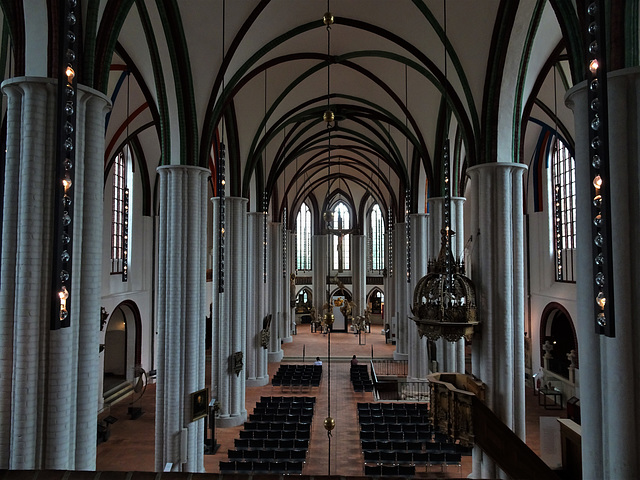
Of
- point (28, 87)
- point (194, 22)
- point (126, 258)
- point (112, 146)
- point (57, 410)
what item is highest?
point (194, 22)

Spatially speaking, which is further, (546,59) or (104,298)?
(104,298)

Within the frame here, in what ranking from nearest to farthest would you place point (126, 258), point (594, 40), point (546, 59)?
point (594, 40) → point (546, 59) → point (126, 258)

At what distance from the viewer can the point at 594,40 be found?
5.41 m

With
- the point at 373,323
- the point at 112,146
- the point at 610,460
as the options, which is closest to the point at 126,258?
the point at 112,146

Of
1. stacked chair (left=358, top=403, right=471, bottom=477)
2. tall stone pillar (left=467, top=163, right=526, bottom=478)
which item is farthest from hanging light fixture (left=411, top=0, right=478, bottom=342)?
stacked chair (left=358, top=403, right=471, bottom=477)

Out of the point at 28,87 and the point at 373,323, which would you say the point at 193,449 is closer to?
the point at 28,87

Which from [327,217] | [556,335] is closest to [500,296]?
[556,335]

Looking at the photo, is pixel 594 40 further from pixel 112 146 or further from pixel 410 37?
pixel 112 146

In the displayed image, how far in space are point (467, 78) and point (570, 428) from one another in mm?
7544

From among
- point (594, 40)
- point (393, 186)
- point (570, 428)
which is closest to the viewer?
point (594, 40)

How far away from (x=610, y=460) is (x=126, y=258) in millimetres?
17504

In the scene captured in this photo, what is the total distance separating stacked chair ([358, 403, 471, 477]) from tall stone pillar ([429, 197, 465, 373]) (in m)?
1.89

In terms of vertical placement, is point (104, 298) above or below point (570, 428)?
above

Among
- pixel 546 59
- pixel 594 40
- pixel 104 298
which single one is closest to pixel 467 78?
pixel 546 59
